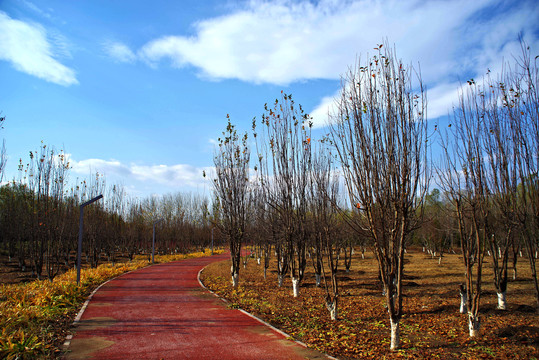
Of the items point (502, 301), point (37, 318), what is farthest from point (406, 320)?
point (37, 318)

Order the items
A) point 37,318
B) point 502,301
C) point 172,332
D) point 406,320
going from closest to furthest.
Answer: point 172,332 < point 37,318 < point 406,320 < point 502,301

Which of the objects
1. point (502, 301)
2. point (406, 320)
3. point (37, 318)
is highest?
point (37, 318)

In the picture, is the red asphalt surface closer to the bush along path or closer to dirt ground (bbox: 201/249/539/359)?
the bush along path

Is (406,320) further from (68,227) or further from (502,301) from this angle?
(68,227)

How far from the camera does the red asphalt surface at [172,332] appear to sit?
6.56 meters

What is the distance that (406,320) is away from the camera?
9.45 metres

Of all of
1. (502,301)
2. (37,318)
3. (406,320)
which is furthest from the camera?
(502,301)

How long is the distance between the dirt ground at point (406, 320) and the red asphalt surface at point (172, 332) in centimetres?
74

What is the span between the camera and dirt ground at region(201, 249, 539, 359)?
665 cm

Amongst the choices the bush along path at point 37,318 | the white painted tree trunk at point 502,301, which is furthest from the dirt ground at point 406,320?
the bush along path at point 37,318

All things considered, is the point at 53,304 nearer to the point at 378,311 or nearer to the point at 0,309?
the point at 0,309

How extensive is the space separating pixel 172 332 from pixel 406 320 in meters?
6.34

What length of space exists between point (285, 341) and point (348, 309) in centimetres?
416

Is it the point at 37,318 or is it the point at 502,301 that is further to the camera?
the point at 502,301
